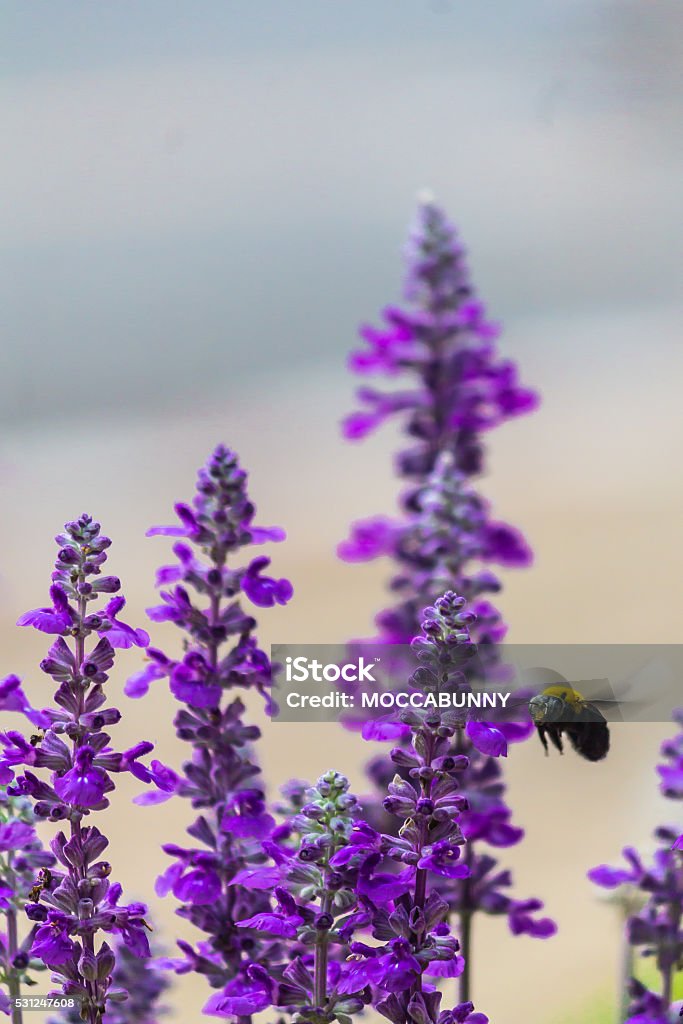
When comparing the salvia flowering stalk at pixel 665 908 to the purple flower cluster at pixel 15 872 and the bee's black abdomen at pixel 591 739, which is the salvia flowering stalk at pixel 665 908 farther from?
the purple flower cluster at pixel 15 872

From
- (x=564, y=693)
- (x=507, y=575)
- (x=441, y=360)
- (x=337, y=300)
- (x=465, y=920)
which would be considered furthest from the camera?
(x=337, y=300)

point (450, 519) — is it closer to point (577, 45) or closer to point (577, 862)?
point (577, 862)

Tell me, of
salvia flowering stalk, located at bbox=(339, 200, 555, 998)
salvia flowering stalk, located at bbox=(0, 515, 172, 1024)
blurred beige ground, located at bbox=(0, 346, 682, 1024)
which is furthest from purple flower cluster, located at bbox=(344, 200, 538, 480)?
salvia flowering stalk, located at bbox=(0, 515, 172, 1024)

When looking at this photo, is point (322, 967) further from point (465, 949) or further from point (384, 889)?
point (465, 949)

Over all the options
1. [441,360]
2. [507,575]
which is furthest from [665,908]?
[507,575]

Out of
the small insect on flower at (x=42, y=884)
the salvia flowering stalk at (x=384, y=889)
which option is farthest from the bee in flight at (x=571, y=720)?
the small insect on flower at (x=42, y=884)

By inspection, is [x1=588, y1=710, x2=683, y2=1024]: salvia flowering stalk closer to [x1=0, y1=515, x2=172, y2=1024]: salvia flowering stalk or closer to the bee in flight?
the bee in flight
